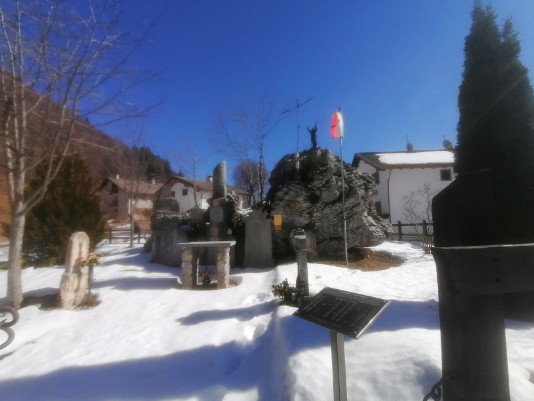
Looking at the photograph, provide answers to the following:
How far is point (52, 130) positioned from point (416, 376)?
731 centimetres

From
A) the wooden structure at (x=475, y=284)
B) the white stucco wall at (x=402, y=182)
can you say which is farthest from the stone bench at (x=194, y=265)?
the white stucco wall at (x=402, y=182)

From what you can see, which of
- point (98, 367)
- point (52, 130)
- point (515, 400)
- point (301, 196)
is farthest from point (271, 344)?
point (301, 196)

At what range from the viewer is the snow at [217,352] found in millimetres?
2645

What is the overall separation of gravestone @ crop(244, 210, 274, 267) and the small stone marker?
7028mm

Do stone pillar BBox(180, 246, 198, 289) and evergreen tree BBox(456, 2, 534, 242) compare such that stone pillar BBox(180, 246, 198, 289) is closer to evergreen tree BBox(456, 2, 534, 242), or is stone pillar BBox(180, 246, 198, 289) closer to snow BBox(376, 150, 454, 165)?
evergreen tree BBox(456, 2, 534, 242)

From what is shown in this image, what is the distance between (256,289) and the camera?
6648mm

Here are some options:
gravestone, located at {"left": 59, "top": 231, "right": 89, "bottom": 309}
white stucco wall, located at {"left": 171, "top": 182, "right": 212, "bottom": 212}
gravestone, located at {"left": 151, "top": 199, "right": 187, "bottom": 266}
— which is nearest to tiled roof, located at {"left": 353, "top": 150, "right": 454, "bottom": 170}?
gravestone, located at {"left": 151, "top": 199, "right": 187, "bottom": 266}

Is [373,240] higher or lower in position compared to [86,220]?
lower

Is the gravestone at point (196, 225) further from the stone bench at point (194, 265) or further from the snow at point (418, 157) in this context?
the snow at point (418, 157)

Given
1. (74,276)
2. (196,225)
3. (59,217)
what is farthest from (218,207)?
(59,217)

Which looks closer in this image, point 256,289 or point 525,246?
Result: point 525,246

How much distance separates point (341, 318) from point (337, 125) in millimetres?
8516

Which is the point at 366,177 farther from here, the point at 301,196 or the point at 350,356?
the point at 350,356

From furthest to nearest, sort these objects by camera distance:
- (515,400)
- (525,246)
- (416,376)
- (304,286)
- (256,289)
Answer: (256,289)
(304,286)
(416,376)
(515,400)
(525,246)
